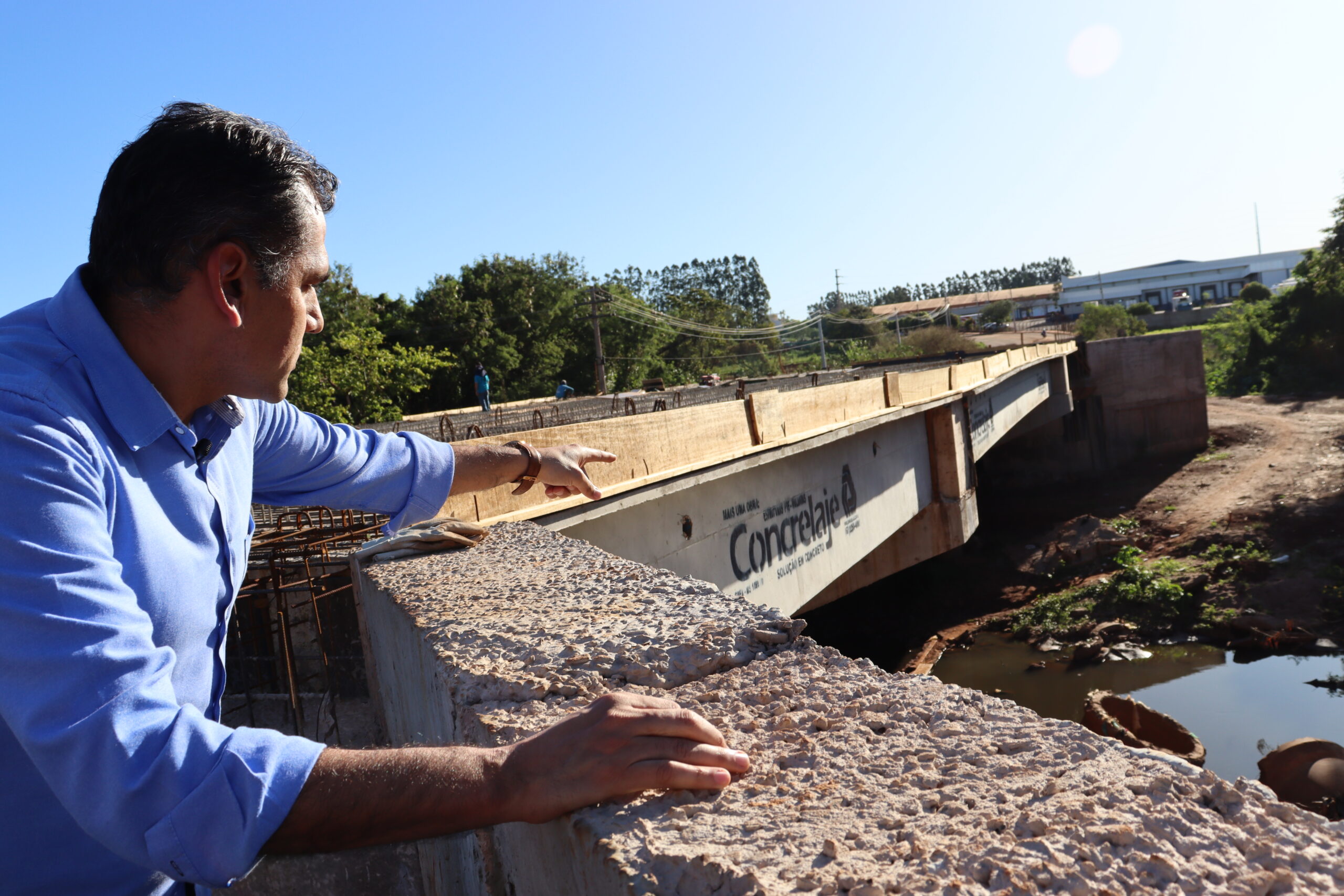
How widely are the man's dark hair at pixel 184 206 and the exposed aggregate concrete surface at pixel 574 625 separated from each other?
0.95 m

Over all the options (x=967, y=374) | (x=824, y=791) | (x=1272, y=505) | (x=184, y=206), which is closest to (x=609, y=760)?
(x=824, y=791)

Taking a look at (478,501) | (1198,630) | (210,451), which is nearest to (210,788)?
(210,451)

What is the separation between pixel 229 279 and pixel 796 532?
25.1 feet

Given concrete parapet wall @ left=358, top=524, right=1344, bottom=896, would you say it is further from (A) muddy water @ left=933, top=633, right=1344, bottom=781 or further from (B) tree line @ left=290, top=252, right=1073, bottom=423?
(B) tree line @ left=290, top=252, right=1073, bottom=423

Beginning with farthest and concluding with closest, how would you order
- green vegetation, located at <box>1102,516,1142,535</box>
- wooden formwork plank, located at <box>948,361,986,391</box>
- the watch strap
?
green vegetation, located at <box>1102,516,1142,535</box>, wooden formwork plank, located at <box>948,361,986,391</box>, the watch strap

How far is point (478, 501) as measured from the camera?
15.4ft

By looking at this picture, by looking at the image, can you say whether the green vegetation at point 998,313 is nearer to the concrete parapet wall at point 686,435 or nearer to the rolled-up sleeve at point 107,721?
the concrete parapet wall at point 686,435

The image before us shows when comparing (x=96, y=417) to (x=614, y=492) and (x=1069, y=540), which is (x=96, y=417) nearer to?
(x=614, y=492)

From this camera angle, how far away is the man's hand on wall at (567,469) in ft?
10.0

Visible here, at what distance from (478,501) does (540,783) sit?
351 centimetres

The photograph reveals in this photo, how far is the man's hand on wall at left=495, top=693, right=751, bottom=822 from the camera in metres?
1.29

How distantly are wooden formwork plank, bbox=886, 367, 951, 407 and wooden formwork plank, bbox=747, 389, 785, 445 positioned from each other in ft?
12.3

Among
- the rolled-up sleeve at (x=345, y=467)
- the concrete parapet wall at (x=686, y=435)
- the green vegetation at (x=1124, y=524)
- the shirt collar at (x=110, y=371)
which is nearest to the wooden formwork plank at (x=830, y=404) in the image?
the concrete parapet wall at (x=686, y=435)

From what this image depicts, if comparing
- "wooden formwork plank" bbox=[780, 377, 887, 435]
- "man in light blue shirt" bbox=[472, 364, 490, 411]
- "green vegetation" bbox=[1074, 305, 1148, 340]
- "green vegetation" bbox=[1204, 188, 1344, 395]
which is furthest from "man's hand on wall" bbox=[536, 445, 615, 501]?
"green vegetation" bbox=[1074, 305, 1148, 340]
